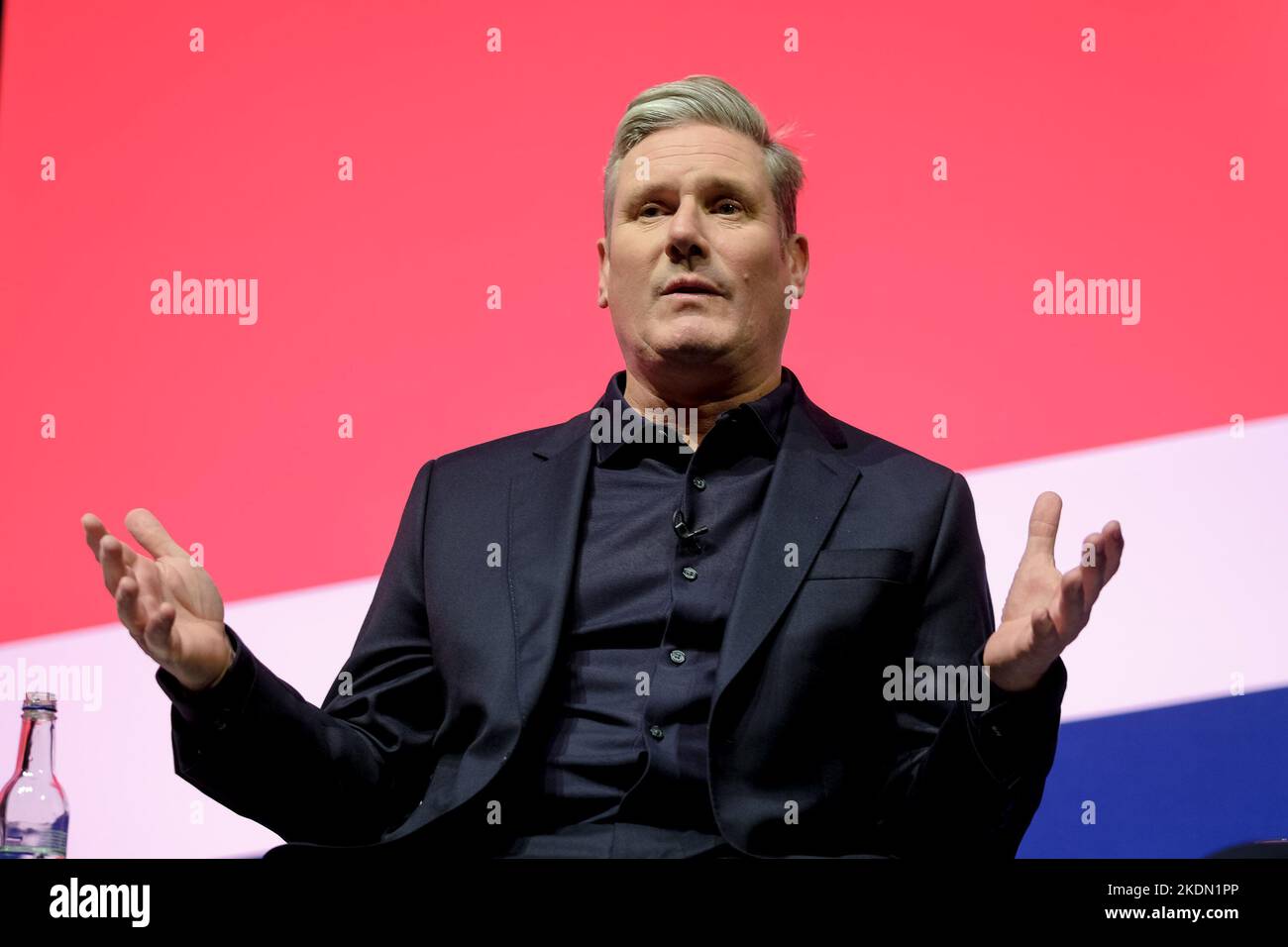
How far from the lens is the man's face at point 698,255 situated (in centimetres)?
→ 233

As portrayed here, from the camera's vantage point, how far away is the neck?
7.89 feet

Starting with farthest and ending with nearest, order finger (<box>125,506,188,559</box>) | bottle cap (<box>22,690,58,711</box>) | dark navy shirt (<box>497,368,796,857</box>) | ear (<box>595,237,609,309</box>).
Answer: ear (<box>595,237,609,309</box>), bottle cap (<box>22,690,58,711</box>), dark navy shirt (<box>497,368,796,857</box>), finger (<box>125,506,188,559</box>)

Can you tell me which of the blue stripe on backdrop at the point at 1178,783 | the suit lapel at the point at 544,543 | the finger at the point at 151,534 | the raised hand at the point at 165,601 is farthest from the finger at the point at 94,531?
the blue stripe on backdrop at the point at 1178,783

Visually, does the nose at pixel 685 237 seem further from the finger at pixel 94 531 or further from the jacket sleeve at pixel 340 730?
the finger at pixel 94 531

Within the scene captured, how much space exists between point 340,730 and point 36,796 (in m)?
0.54

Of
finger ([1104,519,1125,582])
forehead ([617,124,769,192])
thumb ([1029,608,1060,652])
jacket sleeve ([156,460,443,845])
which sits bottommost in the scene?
jacket sleeve ([156,460,443,845])

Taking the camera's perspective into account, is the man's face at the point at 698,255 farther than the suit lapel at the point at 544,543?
Yes

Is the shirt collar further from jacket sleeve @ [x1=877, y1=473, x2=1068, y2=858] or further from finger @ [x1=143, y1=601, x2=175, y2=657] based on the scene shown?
finger @ [x1=143, y1=601, x2=175, y2=657]

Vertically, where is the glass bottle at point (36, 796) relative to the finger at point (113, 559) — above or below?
below

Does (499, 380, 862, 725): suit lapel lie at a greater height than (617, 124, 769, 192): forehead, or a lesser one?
lesser

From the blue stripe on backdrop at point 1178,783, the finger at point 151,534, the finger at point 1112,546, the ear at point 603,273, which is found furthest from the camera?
the blue stripe on backdrop at point 1178,783

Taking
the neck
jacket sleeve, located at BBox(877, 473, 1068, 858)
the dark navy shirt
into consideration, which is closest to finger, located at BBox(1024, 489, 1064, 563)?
jacket sleeve, located at BBox(877, 473, 1068, 858)
